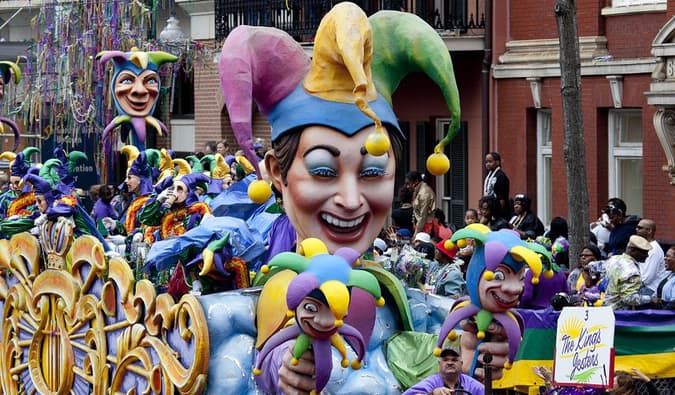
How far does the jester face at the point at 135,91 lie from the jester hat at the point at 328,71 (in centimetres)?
454

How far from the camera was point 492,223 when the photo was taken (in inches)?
608

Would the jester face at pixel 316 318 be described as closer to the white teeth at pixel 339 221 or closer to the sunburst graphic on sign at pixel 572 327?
the white teeth at pixel 339 221

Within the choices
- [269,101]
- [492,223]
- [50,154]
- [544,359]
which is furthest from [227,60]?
[50,154]

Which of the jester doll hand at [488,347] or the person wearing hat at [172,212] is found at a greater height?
the person wearing hat at [172,212]

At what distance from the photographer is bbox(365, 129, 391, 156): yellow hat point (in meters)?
8.51

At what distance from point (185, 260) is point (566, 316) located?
2.06 m

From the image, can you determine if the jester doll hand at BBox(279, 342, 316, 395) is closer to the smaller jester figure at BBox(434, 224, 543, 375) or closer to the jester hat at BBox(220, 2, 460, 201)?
the smaller jester figure at BBox(434, 224, 543, 375)

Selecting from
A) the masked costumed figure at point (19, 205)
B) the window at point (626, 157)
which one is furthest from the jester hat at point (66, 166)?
the window at point (626, 157)

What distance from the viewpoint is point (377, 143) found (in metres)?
8.50

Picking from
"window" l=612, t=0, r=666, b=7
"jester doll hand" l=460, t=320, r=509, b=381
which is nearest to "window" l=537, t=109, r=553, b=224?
"window" l=612, t=0, r=666, b=7

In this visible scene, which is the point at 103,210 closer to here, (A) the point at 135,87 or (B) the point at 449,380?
(A) the point at 135,87

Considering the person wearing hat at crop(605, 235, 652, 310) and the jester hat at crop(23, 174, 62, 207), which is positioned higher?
the jester hat at crop(23, 174, 62, 207)

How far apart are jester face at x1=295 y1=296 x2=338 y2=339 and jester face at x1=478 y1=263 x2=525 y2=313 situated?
2.50ft

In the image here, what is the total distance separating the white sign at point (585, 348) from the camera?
344 inches
